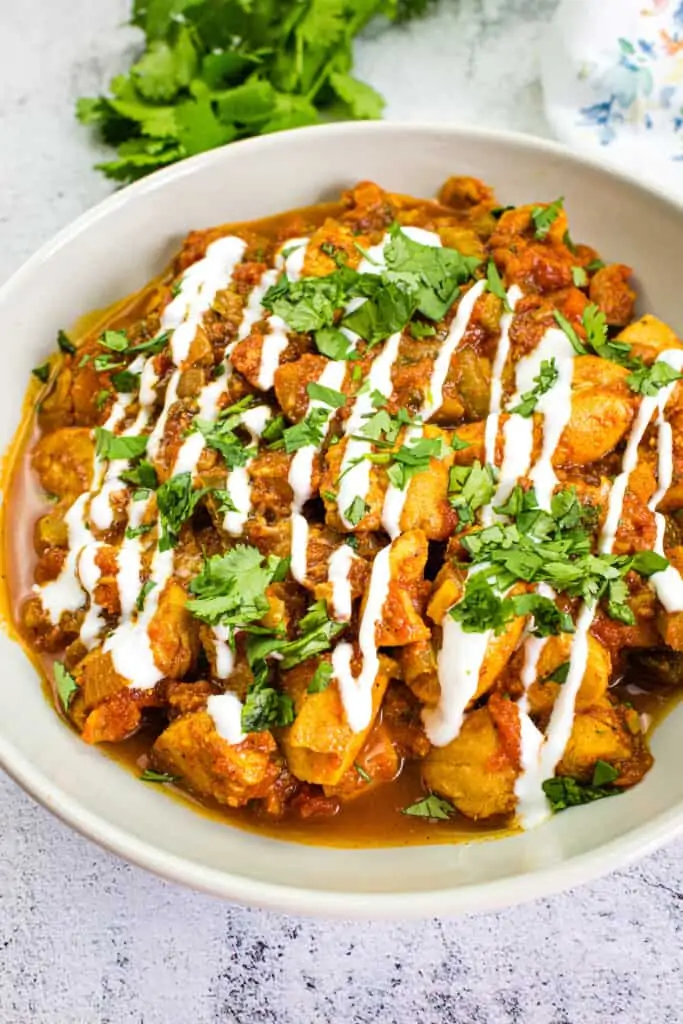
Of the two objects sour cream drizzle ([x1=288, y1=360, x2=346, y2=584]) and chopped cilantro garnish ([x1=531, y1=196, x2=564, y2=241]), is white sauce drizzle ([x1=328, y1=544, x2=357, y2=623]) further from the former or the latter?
chopped cilantro garnish ([x1=531, y1=196, x2=564, y2=241])

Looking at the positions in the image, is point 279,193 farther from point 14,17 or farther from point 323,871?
point 323,871

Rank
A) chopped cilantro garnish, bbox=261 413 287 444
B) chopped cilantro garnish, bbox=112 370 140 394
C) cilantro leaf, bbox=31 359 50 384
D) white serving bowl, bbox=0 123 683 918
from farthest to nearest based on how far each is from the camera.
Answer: cilantro leaf, bbox=31 359 50 384
chopped cilantro garnish, bbox=112 370 140 394
chopped cilantro garnish, bbox=261 413 287 444
white serving bowl, bbox=0 123 683 918

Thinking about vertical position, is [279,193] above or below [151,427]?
above

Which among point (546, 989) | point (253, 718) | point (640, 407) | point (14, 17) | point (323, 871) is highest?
point (14, 17)

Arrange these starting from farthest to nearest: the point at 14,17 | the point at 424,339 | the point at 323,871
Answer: the point at 14,17, the point at 424,339, the point at 323,871

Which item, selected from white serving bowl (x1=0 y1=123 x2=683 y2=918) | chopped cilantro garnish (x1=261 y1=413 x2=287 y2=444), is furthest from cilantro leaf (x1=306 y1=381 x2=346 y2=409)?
white serving bowl (x1=0 y1=123 x2=683 y2=918)

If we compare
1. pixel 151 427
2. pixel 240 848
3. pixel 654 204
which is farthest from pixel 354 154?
pixel 240 848
